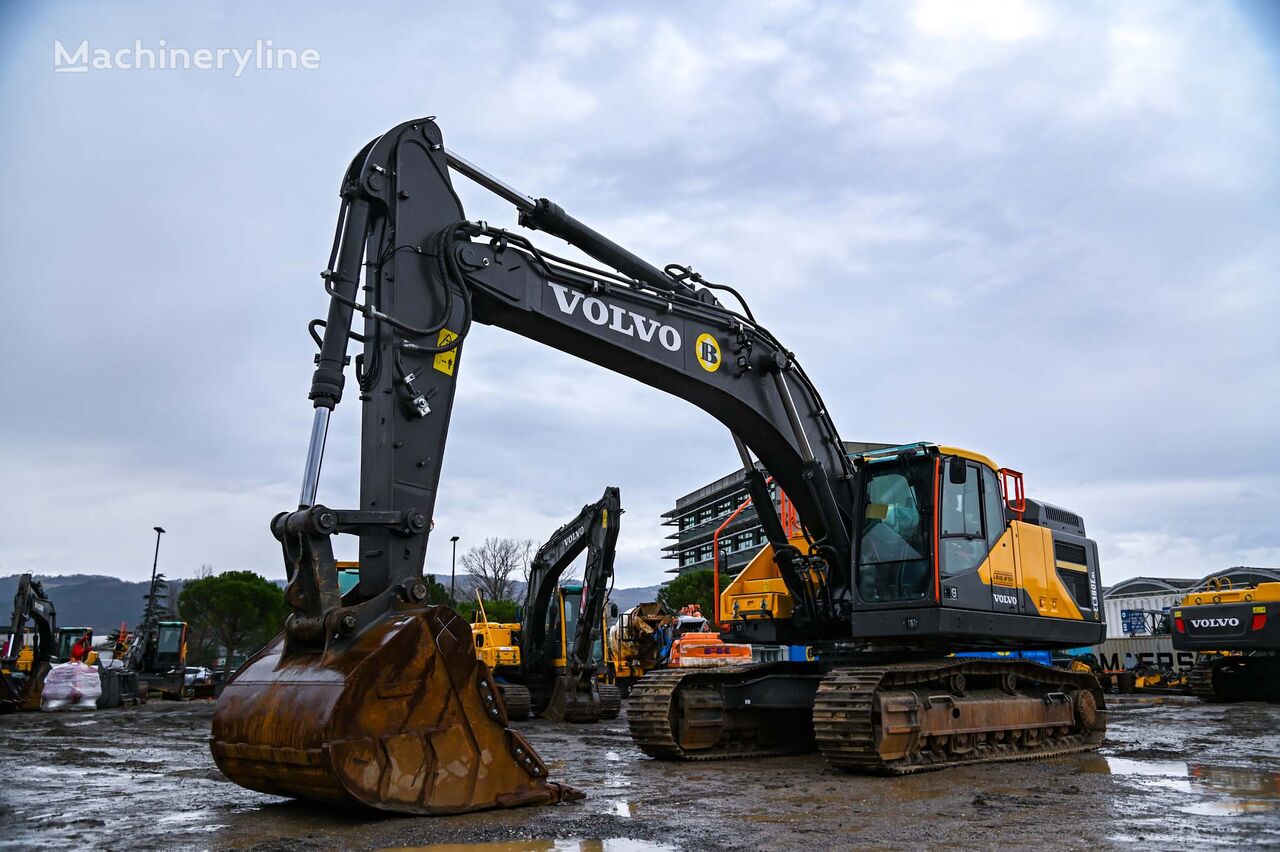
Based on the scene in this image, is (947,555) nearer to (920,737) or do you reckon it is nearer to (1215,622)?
(920,737)

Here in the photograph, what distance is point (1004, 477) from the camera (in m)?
9.95

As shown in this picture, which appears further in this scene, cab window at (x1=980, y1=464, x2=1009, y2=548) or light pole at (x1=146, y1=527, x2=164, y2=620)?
→ light pole at (x1=146, y1=527, x2=164, y2=620)

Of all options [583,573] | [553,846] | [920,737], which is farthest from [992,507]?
[583,573]

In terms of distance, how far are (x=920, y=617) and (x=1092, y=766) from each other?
225cm

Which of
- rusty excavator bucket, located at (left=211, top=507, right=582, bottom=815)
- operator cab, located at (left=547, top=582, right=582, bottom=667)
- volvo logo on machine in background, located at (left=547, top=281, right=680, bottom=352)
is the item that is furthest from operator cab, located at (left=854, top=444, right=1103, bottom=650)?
operator cab, located at (left=547, top=582, right=582, bottom=667)

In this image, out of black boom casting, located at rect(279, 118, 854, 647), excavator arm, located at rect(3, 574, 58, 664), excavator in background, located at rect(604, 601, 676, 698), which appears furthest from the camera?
excavator in background, located at rect(604, 601, 676, 698)

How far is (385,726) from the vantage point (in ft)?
18.5

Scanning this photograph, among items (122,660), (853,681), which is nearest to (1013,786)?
(853,681)

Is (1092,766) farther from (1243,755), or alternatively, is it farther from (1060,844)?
(1060,844)

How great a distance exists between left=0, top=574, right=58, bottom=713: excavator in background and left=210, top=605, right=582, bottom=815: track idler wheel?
19048 mm

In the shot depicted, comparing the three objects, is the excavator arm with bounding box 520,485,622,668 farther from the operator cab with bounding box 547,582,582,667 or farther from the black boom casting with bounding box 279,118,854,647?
the black boom casting with bounding box 279,118,854,647

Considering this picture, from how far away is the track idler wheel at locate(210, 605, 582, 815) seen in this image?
5492mm

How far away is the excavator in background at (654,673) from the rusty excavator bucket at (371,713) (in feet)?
0.05

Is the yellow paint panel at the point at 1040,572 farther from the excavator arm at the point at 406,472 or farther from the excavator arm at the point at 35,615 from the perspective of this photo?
the excavator arm at the point at 35,615
